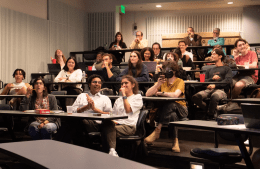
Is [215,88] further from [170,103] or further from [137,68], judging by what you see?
[170,103]

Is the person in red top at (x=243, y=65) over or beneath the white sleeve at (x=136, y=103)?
over

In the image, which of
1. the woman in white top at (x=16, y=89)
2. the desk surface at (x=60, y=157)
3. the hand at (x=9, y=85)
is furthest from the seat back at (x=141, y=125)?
the hand at (x=9, y=85)

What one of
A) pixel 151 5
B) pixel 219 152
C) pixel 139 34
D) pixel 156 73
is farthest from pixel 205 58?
pixel 219 152

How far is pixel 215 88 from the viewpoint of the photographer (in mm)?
5426

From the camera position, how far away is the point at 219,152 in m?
2.39

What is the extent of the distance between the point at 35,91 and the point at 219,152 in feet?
9.15

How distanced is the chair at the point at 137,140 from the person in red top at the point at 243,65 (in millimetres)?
2435

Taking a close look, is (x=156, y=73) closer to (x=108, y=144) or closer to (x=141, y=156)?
(x=141, y=156)

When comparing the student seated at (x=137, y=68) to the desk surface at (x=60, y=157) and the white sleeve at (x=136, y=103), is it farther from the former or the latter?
the desk surface at (x=60, y=157)

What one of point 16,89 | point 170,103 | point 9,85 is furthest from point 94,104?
point 9,85

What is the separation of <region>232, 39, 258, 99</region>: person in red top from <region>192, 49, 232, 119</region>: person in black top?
31cm

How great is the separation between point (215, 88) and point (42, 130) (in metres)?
2.86

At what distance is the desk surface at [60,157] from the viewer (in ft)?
4.39

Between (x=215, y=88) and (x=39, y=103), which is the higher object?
(x=215, y=88)
